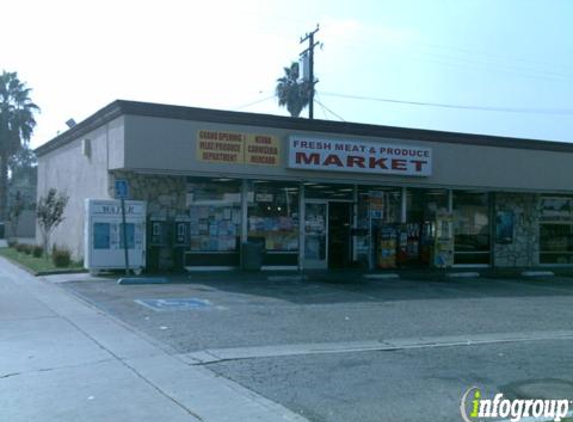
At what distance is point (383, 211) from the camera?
23547 millimetres

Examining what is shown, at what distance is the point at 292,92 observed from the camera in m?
49.3

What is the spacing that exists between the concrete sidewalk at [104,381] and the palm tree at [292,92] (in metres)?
37.5

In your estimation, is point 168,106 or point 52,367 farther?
point 168,106

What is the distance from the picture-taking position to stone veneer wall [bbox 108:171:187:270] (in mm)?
19297

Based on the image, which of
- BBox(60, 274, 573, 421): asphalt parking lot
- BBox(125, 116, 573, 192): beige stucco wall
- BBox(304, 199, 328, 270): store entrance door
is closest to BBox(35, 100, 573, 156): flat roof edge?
BBox(125, 116, 573, 192): beige stucco wall

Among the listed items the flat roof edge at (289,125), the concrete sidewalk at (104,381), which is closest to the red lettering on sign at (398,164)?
the flat roof edge at (289,125)

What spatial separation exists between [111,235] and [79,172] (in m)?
6.30

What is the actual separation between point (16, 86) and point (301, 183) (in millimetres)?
33626

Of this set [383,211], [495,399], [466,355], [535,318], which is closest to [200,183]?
[383,211]

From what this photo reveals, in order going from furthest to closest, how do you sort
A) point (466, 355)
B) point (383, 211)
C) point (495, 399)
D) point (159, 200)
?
point (383, 211) < point (159, 200) < point (466, 355) < point (495, 399)

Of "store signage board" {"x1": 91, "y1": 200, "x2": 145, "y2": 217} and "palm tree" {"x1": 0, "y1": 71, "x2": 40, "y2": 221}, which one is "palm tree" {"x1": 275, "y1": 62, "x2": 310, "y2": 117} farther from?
"store signage board" {"x1": 91, "y1": 200, "x2": 145, "y2": 217}

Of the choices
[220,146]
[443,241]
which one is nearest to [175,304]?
[220,146]

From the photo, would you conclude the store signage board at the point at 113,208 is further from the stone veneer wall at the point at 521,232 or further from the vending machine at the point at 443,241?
the stone veneer wall at the point at 521,232

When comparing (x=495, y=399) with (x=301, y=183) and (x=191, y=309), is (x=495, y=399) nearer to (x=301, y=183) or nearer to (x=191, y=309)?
(x=191, y=309)
